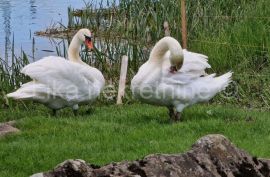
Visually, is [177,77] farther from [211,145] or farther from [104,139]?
[211,145]

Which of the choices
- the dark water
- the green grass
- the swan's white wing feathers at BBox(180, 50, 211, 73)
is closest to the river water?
the dark water

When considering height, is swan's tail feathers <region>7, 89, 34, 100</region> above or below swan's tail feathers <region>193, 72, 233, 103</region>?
below

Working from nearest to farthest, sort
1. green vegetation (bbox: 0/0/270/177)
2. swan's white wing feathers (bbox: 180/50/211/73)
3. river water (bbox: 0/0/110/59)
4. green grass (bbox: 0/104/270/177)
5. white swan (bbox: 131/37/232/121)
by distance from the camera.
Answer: green grass (bbox: 0/104/270/177) < green vegetation (bbox: 0/0/270/177) < white swan (bbox: 131/37/232/121) < swan's white wing feathers (bbox: 180/50/211/73) < river water (bbox: 0/0/110/59)

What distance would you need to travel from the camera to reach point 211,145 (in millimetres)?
2887

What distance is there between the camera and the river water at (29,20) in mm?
19203

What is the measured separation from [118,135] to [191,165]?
465cm

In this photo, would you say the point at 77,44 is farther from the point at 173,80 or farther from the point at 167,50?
the point at 173,80

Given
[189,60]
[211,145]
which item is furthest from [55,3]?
[211,145]

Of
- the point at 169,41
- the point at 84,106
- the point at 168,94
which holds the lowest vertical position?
the point at 84,106

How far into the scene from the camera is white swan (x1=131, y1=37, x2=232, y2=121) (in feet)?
26.8

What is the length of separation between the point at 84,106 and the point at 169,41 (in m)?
2.76

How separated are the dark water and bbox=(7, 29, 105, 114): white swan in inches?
317

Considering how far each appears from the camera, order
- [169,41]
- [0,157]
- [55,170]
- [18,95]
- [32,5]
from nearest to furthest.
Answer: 1. [55,170]
2. [0,157]
3. [169,41]
4. [18,95]
5. [32,5]

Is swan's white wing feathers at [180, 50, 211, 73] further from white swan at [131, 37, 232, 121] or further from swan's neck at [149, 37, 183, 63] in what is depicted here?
Answer: swan's neck at [149, 37, 183, 63]
